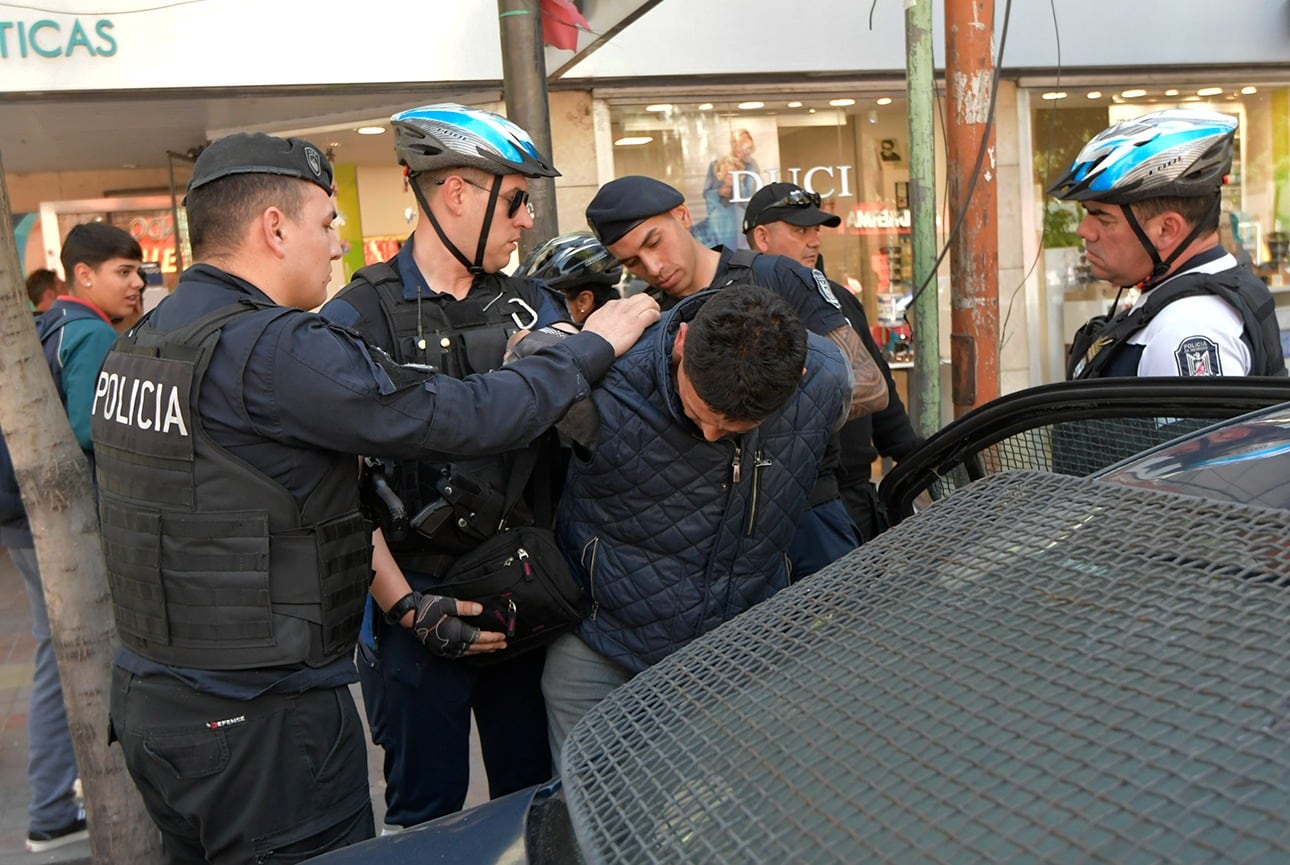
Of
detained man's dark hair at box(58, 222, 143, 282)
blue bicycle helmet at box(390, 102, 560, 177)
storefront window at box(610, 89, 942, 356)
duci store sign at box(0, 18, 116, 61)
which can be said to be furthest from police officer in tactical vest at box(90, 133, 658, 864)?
storefront window at box(610, 89, 942, 356)

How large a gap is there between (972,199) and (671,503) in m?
2.85

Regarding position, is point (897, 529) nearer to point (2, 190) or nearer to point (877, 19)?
point (2, 190)

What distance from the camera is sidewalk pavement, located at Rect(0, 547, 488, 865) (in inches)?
157

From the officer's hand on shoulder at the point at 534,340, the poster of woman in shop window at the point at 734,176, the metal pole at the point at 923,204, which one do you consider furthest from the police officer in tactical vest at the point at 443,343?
the poster of woman in shop window at the point at 734,176

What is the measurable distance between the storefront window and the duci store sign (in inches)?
124

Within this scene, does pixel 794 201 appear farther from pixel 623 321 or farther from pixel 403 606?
pixel 403 606

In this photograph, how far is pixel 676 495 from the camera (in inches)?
95.1

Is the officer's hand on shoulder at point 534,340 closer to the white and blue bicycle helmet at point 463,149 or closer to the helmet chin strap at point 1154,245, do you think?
the white and blue bicycle helmet at point 463,149

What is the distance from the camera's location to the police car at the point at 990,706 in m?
1.16

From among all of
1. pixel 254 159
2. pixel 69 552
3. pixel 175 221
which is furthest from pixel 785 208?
pixel 175 221

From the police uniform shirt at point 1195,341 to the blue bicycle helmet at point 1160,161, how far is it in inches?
14.3

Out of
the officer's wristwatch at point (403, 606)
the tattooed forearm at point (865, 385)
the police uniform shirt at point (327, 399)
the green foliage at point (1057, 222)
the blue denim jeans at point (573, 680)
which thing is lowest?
the blue denim jeans at point (573, 680)

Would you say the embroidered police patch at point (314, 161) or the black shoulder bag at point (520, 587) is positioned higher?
the embroidered police patch at point (314, 161)

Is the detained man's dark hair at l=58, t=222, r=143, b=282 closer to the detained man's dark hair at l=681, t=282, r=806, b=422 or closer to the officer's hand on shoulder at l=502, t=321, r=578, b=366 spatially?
the officer's hand on shoulder at l=502, t=321, r=578, b=366
